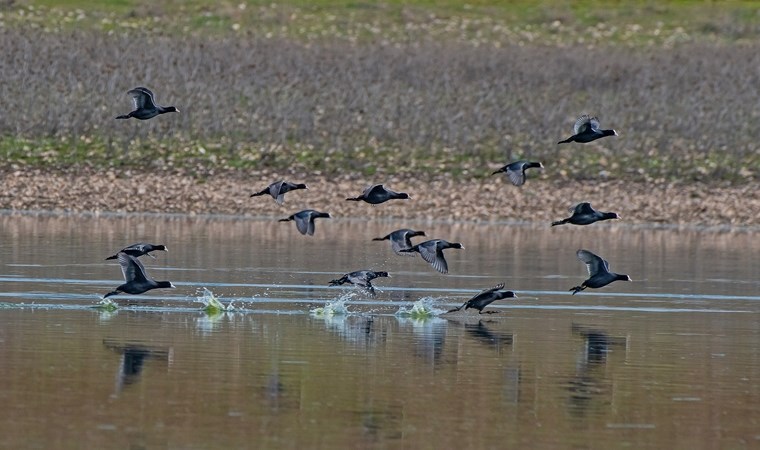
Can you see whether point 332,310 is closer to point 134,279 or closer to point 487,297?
point 487,297

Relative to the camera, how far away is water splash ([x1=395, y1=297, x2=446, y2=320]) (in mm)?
20656

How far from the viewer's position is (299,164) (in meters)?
36.8

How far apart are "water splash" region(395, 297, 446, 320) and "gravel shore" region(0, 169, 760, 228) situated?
13065 mm

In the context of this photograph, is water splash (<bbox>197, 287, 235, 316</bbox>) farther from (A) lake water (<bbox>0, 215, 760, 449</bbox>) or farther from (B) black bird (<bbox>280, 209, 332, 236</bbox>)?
(B) black bird (<bbox>280, 209, 332, 236</bbox>)

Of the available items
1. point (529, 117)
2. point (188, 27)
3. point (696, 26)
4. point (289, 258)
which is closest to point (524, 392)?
point (289, 258)

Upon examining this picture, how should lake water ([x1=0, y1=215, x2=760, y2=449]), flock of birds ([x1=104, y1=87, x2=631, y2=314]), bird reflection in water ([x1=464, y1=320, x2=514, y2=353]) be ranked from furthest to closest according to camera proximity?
flock of birds ([x1=104, y1=87, x2=631, y2=314]), bird reflection in water ([x1=464, y1=320, x2=514, y2=353]), lake water ([x1=0, y1=215, x2=760, y2=449])

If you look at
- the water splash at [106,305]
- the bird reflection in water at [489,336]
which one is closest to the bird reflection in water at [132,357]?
the water splash at [106,305]

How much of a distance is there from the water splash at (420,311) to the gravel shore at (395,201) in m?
13.1

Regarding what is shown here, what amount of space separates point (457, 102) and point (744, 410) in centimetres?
2678

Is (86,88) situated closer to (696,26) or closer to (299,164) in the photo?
(299,164)

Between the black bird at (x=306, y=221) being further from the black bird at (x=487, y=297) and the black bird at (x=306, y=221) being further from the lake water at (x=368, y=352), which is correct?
the black bird at (x=487, y=297)

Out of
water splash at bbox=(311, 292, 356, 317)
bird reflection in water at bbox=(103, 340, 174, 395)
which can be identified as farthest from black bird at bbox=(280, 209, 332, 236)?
bird reflection in water at bbox=(103, 340, 174, 395)

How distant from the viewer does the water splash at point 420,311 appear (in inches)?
813

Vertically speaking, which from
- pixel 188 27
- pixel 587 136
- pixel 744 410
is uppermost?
pixel 188 27
